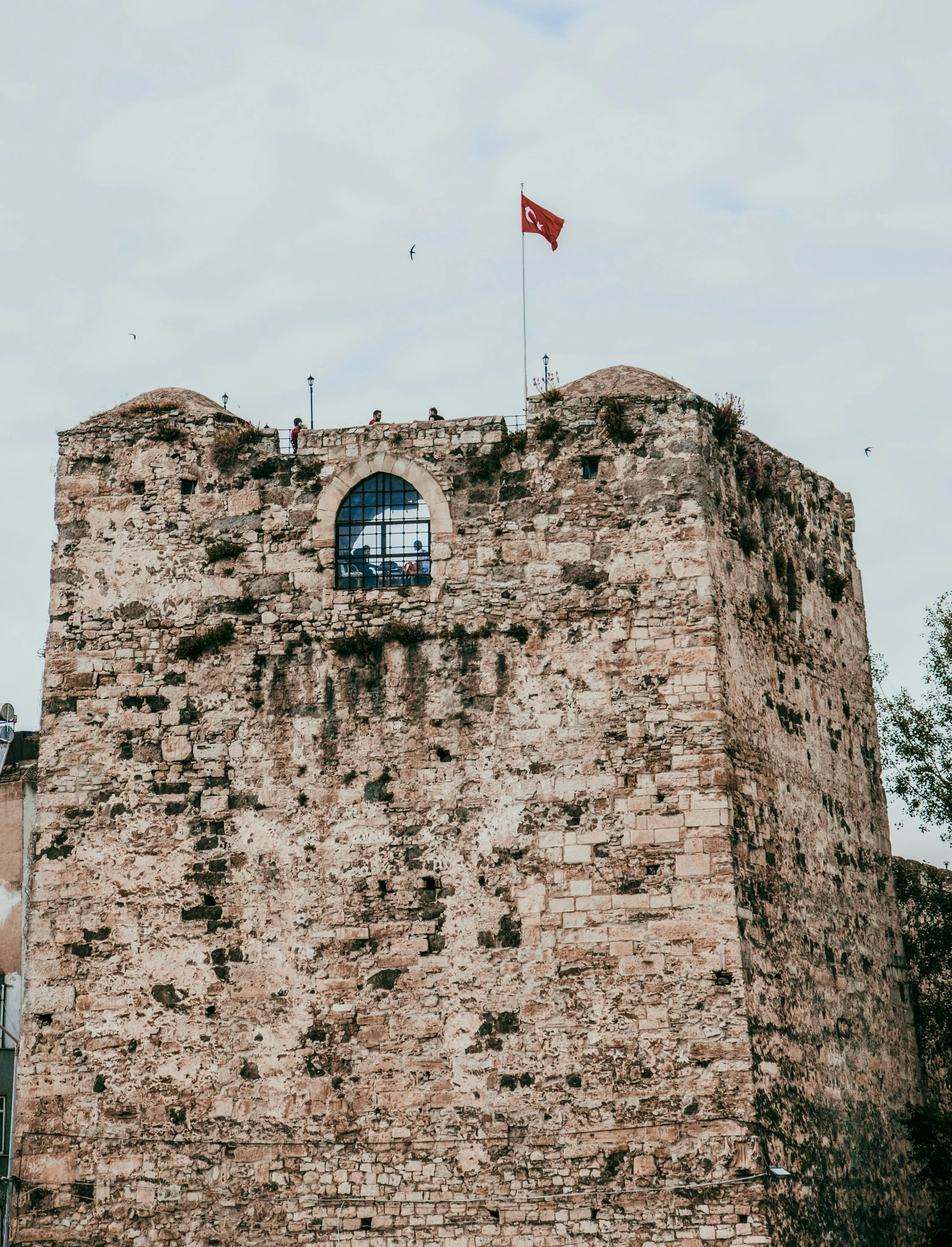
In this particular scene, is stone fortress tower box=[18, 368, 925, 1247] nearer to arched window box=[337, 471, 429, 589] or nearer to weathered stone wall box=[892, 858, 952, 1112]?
arched window box=[337, 471, 429, 589]

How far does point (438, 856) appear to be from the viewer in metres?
22.6

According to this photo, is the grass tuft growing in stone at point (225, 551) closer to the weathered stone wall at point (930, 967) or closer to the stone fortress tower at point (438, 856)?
the stone fortress tower at point (438, 856)

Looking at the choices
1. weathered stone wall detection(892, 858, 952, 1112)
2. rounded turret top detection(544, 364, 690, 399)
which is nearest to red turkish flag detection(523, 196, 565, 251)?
rounded turret top detection(544, 364, 690, 399)

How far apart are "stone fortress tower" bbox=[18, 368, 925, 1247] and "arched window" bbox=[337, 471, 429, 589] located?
52mm

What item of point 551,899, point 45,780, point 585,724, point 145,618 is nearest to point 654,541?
point 585,724

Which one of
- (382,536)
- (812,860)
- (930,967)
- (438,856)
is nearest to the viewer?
(438,856)

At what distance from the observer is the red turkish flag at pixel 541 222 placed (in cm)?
2536

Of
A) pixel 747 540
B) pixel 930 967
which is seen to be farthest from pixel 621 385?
pixel 930 967

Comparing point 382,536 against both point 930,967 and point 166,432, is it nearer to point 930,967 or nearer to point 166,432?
point 166,432

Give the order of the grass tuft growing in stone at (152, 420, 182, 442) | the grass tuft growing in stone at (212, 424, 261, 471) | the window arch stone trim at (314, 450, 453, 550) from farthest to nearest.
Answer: the grass tuft growing in stone at (152, 420, 182, 442) < the grass tuft growing in stone at (212, 424, 261, 471) < the window arch stone trim at (314, 450, 453, 550)

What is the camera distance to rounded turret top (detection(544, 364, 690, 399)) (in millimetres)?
24297

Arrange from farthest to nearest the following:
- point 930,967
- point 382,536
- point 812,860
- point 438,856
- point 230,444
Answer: point 930,967, point 812,860, point 230,444, point 382,536, point 438,856

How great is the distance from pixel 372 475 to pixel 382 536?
813mm

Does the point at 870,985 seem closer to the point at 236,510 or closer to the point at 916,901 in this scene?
the point at 916,901
